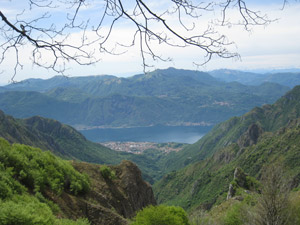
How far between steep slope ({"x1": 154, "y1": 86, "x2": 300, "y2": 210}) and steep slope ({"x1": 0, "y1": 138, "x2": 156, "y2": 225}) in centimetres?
2639

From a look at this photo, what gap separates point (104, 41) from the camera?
4.70 metres

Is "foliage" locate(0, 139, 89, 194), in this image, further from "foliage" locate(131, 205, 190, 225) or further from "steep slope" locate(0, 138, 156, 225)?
"foliage" locate(131, 205, 190, 225)

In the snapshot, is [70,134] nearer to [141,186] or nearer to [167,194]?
[167,194]

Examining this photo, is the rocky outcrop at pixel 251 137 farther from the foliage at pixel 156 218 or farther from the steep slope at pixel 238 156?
the foliage at pixel 156 218

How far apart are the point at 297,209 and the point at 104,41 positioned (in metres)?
17.4

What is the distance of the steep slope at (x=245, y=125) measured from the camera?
134100 millimetres

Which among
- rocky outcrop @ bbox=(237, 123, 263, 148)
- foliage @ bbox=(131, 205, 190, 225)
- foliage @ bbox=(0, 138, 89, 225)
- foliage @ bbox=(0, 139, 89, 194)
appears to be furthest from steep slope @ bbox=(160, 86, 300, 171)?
foliage @ bbox=(0, 138, 89, 225)

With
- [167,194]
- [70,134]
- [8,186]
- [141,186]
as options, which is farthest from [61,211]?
[70,134]

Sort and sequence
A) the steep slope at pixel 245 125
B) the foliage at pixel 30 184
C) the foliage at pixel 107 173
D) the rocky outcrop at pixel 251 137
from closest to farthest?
the foliage at pixel 30 184, the foliage at pixel 107 173, the rocky outcrop at pixel 251 137, the steep slope at pixel 245 125

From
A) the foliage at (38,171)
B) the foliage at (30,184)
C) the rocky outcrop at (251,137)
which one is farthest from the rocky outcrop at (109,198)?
the rocky outcrop at (251,137)

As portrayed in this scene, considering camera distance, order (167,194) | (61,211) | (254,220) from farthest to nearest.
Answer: (167,194) → (254,220) → (61,211)

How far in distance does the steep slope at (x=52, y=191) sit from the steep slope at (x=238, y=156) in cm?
2639

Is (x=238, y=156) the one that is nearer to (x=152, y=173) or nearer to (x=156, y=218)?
(x=156, y=218)

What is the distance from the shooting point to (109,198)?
14.2 m
